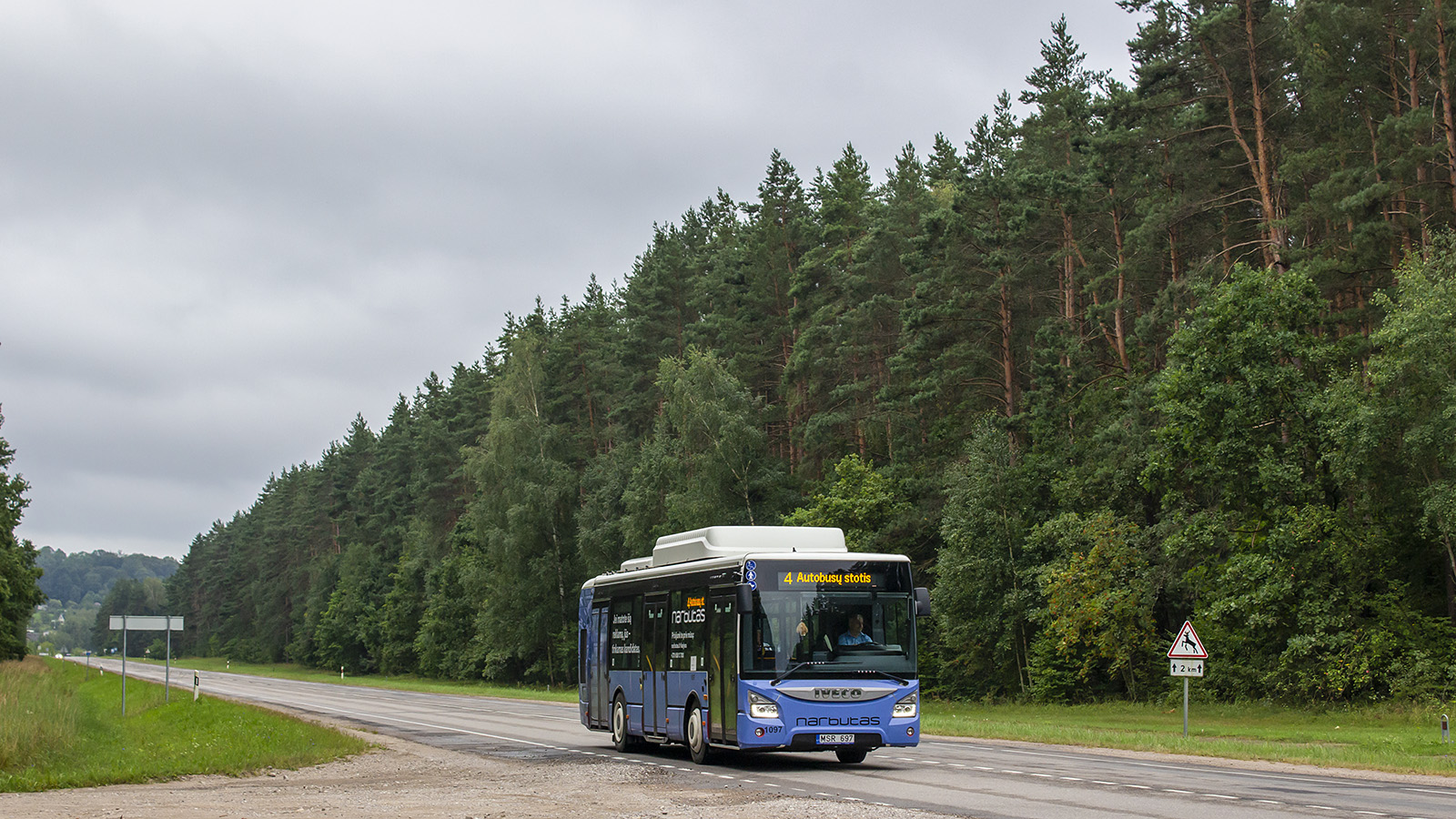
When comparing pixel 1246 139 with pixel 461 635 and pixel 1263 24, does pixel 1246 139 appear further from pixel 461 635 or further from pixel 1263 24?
pixel 461 635

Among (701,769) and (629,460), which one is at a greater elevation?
(629,460)

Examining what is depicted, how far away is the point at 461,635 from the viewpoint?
268 feet

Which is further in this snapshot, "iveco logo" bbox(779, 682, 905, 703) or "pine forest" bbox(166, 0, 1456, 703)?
"pine forest" bbox(166, 0, 1456, 703)

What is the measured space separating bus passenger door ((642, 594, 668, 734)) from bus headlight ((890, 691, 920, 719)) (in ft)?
15.2

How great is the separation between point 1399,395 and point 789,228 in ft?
118

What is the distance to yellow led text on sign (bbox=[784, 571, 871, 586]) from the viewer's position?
19.4 meters

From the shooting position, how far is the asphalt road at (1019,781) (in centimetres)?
1372

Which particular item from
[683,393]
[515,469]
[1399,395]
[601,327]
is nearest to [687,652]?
[1399,395]

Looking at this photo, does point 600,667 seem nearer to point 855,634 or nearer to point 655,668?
point 655,668

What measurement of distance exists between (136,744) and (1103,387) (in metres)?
31.3

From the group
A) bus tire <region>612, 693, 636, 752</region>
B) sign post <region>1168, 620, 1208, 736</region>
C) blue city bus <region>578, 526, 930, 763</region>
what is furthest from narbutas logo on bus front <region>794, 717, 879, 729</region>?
sign post <region>1168, 620, 1208, 736</region>

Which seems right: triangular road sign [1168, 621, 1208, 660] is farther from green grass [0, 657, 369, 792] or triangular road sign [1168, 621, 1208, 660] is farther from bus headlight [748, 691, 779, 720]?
green grass [0, 657, 369, 792]

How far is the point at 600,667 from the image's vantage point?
85.2 ft

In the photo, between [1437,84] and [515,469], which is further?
[515,469]
